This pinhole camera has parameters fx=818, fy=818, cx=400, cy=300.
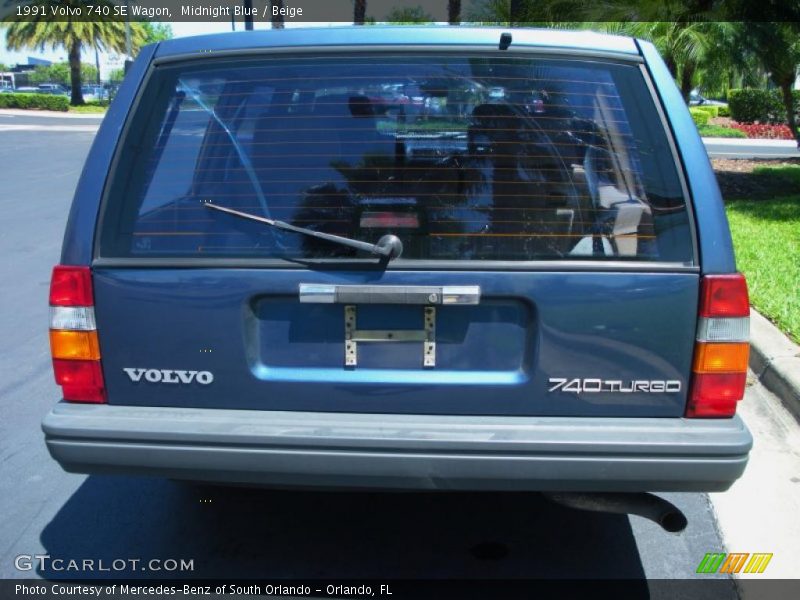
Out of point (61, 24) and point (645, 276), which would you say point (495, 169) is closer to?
point (645, 276)

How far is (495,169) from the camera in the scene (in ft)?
9.17

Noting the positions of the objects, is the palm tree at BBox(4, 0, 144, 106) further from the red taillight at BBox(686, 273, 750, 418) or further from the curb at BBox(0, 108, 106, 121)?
the red taillight at BBox(686, 273, 750, 418)

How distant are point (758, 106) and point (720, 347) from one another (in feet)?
114

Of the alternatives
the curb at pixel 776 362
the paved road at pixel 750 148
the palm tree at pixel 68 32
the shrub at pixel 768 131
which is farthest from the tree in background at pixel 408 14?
the palm tree at pixel 68 32

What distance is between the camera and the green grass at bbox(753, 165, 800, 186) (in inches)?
570

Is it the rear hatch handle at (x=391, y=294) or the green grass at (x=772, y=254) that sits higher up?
the rear hatch handle at (x=391, y=294)

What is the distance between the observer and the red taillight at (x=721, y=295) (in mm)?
2656

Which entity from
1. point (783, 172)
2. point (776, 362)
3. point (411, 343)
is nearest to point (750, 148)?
point (783, 172)

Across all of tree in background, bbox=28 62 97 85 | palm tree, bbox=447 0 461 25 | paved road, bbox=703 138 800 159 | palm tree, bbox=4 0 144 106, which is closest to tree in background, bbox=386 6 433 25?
palm tree, bbox=447 0 461 25

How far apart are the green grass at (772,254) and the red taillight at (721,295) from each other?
3228mm

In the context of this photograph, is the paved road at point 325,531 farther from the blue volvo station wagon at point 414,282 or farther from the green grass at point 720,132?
the green grass at point 720,132

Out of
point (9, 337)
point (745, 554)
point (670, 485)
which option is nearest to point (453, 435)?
point (670, 485)

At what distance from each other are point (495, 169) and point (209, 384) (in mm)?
1219

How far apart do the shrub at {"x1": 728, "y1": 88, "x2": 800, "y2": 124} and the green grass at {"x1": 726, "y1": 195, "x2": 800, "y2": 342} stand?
23.9m
